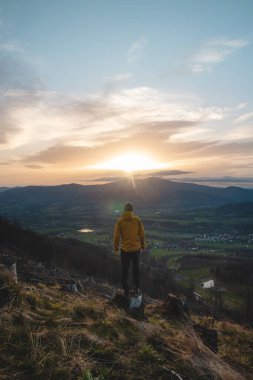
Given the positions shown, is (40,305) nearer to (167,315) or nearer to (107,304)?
(107,304)

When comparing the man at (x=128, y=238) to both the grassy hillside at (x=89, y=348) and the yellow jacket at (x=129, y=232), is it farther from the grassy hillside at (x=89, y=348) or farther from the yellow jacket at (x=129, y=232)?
the grassy hillside at (x=89, y=348)

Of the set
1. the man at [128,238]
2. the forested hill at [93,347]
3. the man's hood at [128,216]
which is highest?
the man's hood at [128,216]

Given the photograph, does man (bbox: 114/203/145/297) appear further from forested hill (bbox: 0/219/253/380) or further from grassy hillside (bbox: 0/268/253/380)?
grassy hillside (bbox: 0/268/253/380)

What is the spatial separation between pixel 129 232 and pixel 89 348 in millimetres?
5584

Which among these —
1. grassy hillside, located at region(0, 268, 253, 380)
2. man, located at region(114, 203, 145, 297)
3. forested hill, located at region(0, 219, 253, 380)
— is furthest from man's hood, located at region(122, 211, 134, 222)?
grassy hillside, located at region(0, 268, 253, 380)

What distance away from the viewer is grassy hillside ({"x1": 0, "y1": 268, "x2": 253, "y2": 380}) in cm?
459

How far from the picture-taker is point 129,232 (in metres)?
10.7

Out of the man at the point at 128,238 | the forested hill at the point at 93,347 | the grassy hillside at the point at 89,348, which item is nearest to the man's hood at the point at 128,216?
the man at the point at 128,238

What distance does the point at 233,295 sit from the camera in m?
75.6

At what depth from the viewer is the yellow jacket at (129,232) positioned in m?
10.7

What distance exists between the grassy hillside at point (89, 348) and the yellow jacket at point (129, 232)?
9.45 ft

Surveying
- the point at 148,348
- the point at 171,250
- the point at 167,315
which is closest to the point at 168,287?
the point at 167,315

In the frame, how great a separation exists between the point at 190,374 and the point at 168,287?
6174 cm

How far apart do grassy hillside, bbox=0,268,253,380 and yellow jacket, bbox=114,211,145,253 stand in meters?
2.88
